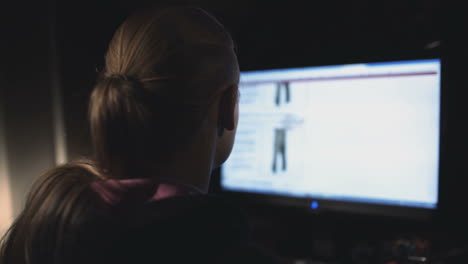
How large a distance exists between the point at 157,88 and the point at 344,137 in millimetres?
494

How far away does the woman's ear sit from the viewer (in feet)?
1.48

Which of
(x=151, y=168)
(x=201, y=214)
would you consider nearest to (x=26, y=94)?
(x=151, y=168)

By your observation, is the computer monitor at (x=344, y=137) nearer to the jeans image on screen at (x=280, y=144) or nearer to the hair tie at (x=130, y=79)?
the jeans image on screen at (x=280, y=144)

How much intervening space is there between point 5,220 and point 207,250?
2.64 ft

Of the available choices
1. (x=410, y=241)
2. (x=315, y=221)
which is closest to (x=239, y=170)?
(x=315, y=221)

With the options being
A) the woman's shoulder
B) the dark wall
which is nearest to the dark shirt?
the woman's shoulder

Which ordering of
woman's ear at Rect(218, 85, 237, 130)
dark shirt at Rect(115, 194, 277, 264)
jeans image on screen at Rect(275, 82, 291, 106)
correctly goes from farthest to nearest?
1. jeans image on screen at Rect(275, 82, 291, 106)
2. woman's ear at Rect(218, 85, 237, 130)
3. dark shirt at Rect(115, 194, 277, 264)

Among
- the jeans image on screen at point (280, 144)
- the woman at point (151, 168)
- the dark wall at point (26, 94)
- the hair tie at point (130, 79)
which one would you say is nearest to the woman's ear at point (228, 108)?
the woman at point (151, 168)

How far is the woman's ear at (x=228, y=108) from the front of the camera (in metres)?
0.45

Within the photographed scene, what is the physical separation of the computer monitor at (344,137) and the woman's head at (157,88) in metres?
0.38

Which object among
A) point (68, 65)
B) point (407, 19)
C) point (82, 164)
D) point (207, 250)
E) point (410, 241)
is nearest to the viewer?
point (207, 250)

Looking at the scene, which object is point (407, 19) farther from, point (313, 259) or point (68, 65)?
→ point (68, 65)

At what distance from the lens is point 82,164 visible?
44 cm

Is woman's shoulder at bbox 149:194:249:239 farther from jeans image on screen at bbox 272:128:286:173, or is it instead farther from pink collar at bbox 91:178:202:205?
jeans image on screen at bbox 272:128:286:173
